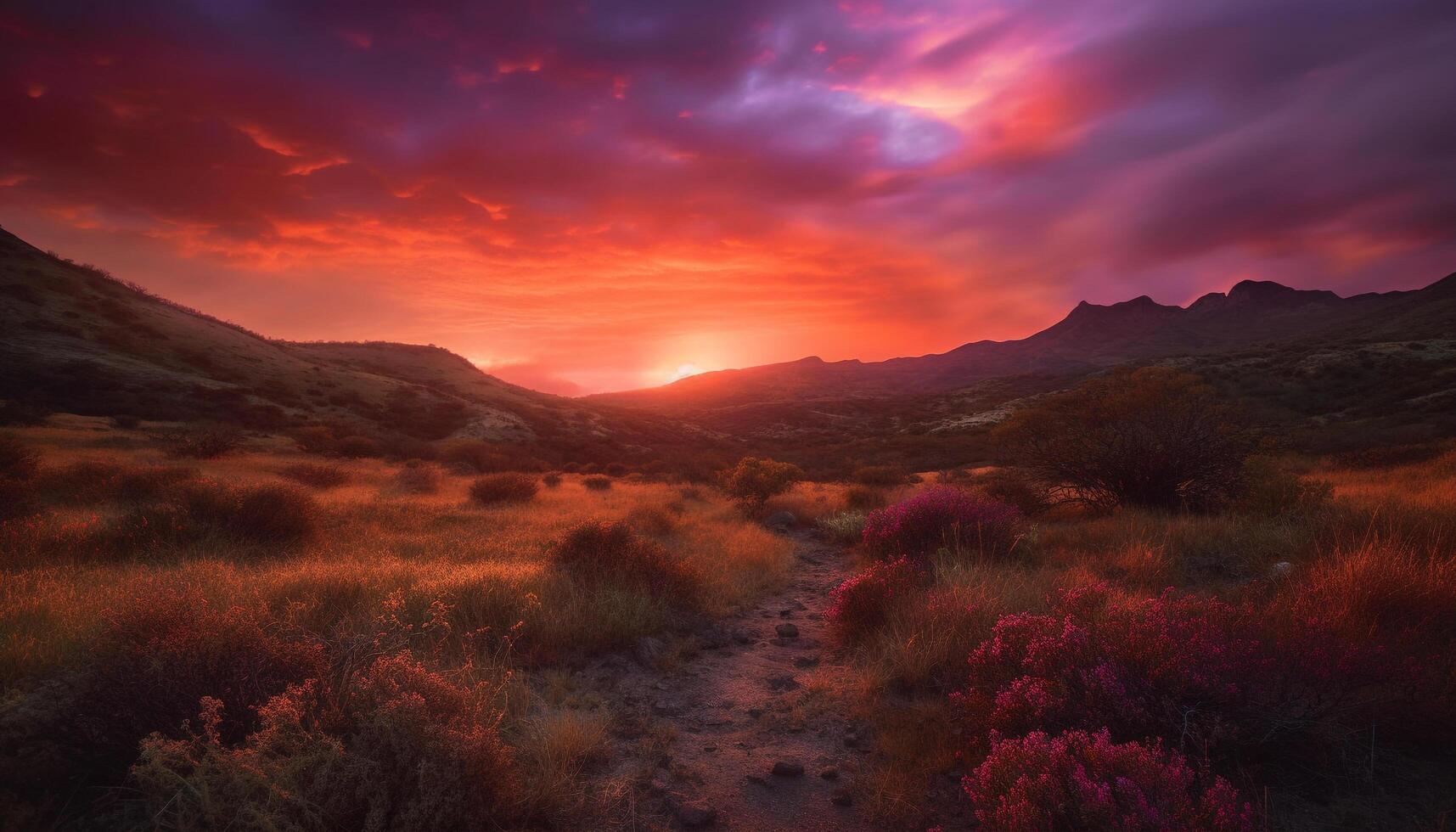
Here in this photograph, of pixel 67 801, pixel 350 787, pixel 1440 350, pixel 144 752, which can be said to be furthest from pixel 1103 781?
pixel 1440 350

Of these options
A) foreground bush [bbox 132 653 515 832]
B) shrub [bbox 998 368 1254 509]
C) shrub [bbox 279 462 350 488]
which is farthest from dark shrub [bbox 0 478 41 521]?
shrub [bbox 998 368 1254 509]

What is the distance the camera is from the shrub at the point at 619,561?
7.43m

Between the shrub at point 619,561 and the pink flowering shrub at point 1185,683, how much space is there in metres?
4.43

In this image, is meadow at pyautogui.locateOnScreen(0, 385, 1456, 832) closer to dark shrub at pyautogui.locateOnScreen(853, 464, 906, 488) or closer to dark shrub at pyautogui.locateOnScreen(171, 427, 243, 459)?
dark shrub at pyautogui.locateOnScreen(171, 427, 243, 459)

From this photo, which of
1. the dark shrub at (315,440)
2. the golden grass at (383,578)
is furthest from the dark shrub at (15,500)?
the dark shrub at (315,440)

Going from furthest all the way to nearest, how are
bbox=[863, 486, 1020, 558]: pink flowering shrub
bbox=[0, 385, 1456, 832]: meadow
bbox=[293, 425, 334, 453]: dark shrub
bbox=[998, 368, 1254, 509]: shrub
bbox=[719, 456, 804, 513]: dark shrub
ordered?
1. bbox=[293, 425, 334, 453]: dark shrub
2. bbox=[719, 456, 804, 513]: dark shrub
3. bbox=[998, 368, 1254, 509]: shrub
4. bbox=[863, 486, 1020, 558]: pink flowering shrub
5. bbox=[0, 385, 1456, 832]: meadow

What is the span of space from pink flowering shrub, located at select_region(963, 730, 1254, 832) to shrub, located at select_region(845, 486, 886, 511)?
41.9 ft

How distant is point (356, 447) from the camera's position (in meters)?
26.0

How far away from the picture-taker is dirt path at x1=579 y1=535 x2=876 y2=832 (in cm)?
363

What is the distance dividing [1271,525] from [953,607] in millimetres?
5859

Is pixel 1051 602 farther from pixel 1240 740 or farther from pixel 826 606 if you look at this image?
pixel 826 606

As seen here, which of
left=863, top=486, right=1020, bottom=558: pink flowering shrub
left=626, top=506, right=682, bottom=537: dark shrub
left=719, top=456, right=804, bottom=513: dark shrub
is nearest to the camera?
left=863, top=486, right=1020, bottom=558: pink flowering shrub

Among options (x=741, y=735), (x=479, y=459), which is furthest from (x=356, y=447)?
(x=741, y=735)

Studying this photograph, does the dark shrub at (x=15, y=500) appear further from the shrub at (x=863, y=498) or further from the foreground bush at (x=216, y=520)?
the shrub at (x=863, y=498)
